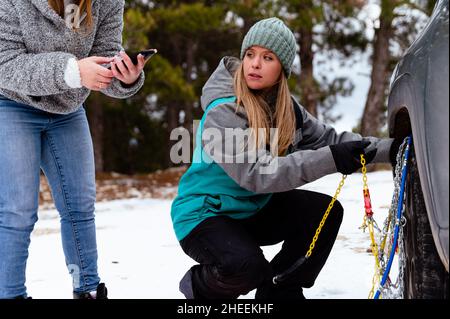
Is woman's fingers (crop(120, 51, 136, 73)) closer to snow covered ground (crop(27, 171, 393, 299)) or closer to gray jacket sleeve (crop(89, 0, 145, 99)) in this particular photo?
gray jacket sleeve (crop(89, 0, 145, 99))

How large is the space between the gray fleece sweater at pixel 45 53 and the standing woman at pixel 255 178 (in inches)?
19.3

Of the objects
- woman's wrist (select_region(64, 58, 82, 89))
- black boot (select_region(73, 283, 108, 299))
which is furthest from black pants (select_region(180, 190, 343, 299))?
woman's wrist (select_region(64, 58, 82, 89))

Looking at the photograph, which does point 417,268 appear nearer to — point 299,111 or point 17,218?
point 299,111

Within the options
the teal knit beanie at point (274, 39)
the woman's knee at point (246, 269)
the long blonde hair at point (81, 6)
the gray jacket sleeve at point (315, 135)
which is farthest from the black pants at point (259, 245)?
the long blonde hair at point (81, 6)

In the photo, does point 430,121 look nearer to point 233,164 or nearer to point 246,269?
point 233,164

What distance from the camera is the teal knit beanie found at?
2455 mm

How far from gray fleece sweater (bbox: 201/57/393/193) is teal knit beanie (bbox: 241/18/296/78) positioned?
0.17 meters

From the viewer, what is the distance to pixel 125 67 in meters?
2.42

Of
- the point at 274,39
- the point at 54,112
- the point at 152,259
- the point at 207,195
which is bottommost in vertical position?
the point at 152,259

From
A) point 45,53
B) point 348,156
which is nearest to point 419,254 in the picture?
point 348,156

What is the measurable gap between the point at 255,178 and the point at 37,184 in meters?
0.94

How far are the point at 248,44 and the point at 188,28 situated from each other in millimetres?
8817

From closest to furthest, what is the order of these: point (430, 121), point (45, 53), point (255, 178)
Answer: point (430, 121)
point (255, 178)
point (45, 53)
